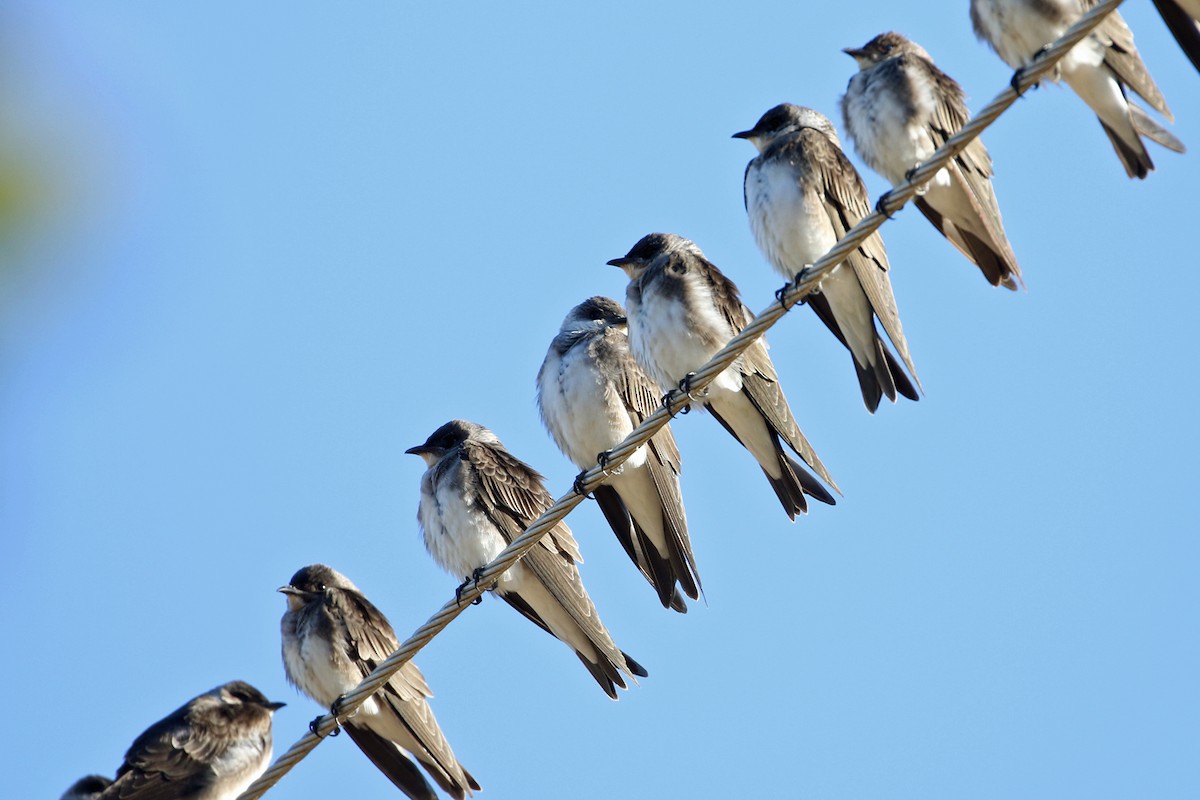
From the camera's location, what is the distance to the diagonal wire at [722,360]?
221 inches

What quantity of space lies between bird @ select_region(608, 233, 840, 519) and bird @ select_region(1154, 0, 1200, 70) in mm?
2736

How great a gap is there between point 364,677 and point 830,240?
3.68 meters

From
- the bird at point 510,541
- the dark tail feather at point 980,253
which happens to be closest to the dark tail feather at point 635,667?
the bird at point 510,541

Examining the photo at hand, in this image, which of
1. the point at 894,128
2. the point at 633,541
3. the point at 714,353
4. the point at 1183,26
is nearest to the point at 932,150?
the point at 894,128

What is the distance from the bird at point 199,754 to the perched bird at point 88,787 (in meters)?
0.27

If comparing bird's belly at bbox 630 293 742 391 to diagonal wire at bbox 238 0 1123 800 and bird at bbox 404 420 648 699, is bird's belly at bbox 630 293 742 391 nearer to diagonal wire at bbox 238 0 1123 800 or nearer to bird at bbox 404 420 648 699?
diagonal wire at bbox 238 0 1123 800

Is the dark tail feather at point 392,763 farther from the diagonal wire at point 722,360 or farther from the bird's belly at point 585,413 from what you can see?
the bird's belly at point 585,413

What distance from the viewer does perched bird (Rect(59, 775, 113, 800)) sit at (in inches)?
370

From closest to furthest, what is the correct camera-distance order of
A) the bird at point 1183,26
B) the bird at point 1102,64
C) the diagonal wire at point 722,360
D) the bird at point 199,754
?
the diagonal wire at point 722,360 → the bird at point 1183,26 → the bird at point 1102,64 → the bird at point 199,754

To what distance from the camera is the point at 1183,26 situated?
6465mm

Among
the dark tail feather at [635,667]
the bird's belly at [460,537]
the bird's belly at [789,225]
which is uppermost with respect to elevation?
the bird's belly at [789,225]

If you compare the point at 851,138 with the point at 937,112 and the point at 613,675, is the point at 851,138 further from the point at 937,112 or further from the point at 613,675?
the point at 613,675

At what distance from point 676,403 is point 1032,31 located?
2980 millimetres

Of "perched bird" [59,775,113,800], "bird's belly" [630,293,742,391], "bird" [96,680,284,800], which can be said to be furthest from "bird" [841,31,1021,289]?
"perched bird" [59,775,113,800]
